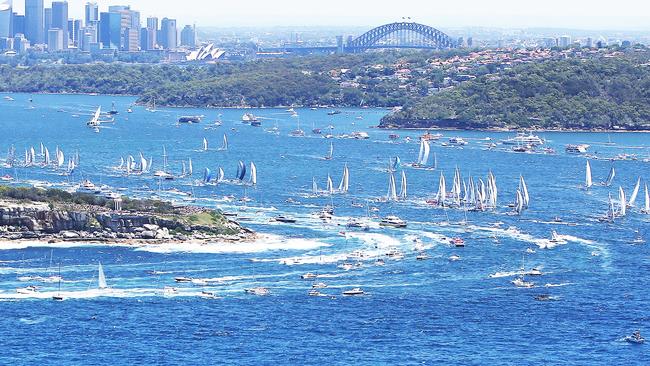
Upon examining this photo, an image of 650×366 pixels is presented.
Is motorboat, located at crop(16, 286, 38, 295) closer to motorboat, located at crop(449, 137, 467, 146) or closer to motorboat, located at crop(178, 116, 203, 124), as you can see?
motorboat, located at crop(449, 137, 467, 146)

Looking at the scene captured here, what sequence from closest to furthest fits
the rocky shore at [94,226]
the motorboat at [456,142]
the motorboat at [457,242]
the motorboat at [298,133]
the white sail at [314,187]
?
the rocky shore at [94,226], the motorboat at [457,242], the white sail at [314,187], the motorboat at [456,142], the motorboat at [298,133]

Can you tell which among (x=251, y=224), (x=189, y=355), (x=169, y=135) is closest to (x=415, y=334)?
(x=189, y=355)

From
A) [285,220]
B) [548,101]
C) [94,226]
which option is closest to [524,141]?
[548,101]

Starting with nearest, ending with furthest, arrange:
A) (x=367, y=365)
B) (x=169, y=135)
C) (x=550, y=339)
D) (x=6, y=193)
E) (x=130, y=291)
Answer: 1. (x=367, y=365)
2. (x=550, y=339)
3. (x=130, y=291)
4. (x=6, y=193)
5. (x=169, y=135)

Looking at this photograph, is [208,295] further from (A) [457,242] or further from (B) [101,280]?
(A) [457,242]

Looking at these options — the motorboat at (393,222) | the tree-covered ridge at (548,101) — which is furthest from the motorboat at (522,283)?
the tree-covered ridge at (548,101)

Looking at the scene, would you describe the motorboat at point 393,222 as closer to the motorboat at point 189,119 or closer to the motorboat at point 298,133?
the motorboat at point 298,133

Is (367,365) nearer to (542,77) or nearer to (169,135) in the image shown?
(169,135)

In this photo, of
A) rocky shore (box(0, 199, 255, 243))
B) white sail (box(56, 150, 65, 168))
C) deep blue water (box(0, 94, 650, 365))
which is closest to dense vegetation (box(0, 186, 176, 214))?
rocky shore (box(0, 199, 255, 243))
